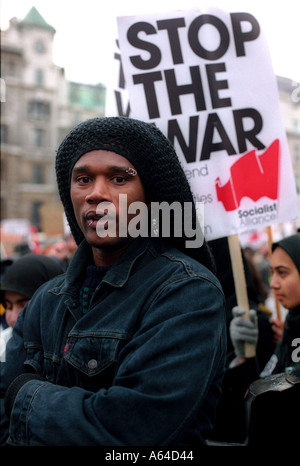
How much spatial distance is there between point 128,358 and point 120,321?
A: 118mm

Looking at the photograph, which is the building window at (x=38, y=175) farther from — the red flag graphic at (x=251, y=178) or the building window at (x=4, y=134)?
the red flag graphic at (x=251, y=178)

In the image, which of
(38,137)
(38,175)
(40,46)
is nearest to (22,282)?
(40,46)

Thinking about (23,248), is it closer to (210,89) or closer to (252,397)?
(210,89)

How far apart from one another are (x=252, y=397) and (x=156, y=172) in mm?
796

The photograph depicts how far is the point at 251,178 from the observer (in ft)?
9.11

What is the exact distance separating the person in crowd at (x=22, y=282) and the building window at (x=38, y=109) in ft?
104

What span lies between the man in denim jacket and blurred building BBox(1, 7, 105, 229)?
24.3m

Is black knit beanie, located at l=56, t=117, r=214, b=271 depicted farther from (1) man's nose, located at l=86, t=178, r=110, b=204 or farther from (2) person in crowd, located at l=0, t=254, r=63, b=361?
(2) person in crowd, located at l=0, t=254, r=63, b=361

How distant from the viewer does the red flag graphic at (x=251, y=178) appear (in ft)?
9.01

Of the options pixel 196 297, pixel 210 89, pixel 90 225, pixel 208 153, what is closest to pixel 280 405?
pixel 196 297

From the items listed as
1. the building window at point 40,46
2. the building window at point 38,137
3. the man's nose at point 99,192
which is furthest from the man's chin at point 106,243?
the building window at point 38,137

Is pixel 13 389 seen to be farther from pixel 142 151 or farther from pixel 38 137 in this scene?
pixel 38 137

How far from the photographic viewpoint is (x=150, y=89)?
8.96 feet
